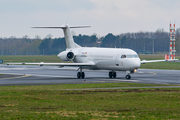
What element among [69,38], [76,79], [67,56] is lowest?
[76,79]

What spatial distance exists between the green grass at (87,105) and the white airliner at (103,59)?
1321 cm

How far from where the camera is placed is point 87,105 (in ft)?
59.2

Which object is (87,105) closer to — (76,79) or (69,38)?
(76,79)

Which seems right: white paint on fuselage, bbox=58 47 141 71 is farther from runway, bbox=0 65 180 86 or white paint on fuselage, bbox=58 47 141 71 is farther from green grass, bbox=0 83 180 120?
green grass, bbox=0 83 180 120

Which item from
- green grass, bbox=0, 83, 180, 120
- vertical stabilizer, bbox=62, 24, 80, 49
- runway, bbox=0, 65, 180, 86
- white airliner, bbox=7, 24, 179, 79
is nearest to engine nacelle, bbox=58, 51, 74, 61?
white airliner, bbox=7, 24, 179, 79

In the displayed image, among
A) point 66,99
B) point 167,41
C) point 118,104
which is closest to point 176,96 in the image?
point 118,104

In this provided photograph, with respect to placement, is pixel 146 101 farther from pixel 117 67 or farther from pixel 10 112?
pixel 117 67

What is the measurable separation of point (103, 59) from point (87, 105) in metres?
22.4

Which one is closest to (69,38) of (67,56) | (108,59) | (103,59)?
(67,56)

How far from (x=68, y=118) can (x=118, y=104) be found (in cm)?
471

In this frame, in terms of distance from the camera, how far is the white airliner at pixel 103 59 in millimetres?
37469

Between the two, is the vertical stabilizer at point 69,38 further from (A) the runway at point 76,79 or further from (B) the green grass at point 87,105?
(B) the green grass at point 87,105

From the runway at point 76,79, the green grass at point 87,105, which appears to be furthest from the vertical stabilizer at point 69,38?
the green grass at point 87,105

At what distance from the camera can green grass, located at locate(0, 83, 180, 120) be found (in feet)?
49.0
